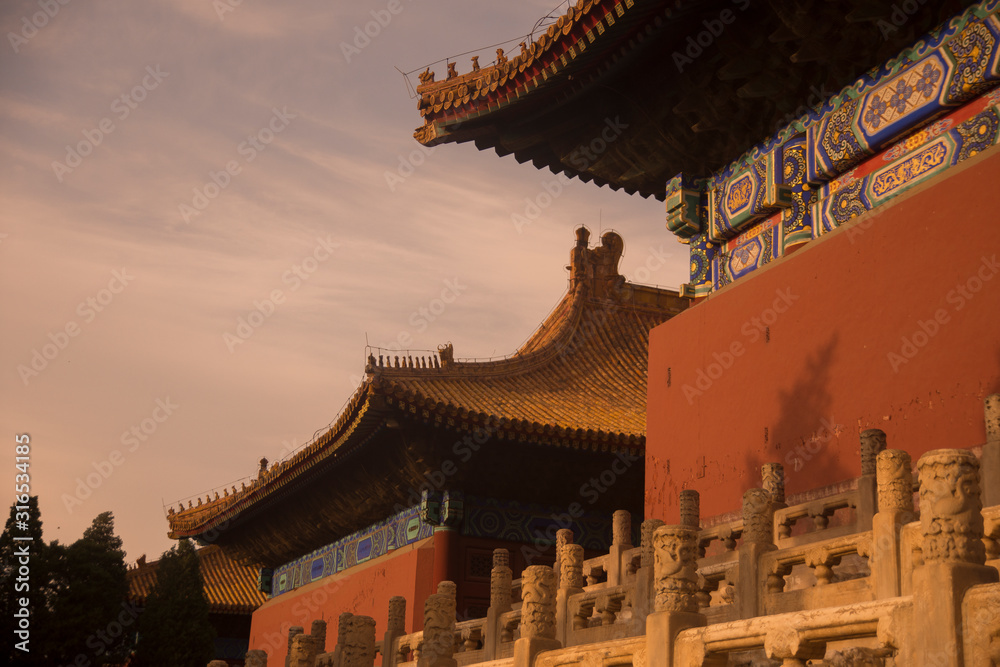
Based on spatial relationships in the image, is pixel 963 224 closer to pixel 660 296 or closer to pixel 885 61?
pixel 885 61

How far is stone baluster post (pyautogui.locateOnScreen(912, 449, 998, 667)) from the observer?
3912 millimetres

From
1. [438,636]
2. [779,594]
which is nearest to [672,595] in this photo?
[779,594]

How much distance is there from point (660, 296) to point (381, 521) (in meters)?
6.75

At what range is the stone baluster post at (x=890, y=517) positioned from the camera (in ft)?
18.0

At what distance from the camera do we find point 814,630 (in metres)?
4.27

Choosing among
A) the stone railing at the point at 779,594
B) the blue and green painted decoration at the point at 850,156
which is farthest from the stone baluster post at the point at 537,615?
the blue and green painted decoration at the point at 850,156

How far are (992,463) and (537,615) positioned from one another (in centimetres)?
253

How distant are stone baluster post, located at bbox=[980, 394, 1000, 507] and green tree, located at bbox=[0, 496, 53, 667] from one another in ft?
43.3

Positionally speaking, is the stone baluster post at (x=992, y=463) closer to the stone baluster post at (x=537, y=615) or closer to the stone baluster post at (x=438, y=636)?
the stone baluster post at (x=537, y=615)

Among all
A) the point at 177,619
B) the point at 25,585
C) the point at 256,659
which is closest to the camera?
the point at 256,659

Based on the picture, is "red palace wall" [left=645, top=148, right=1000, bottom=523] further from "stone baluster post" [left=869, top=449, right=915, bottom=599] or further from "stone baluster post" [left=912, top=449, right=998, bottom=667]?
"stone baluster post" [left=912, top=449, right=998, bottom=667]

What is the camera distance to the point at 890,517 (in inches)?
221

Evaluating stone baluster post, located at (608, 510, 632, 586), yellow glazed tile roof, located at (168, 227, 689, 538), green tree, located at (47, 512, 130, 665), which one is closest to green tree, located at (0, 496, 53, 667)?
green tree, located at (47, 512, 130, 665)

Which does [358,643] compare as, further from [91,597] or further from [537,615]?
[91,597]
